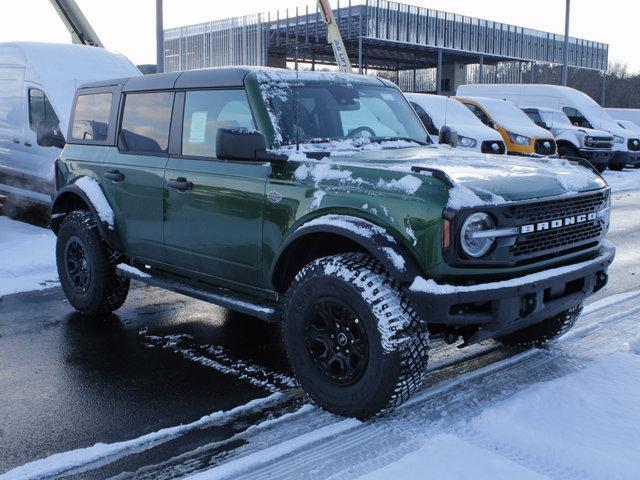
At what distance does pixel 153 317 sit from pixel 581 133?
51.7ft

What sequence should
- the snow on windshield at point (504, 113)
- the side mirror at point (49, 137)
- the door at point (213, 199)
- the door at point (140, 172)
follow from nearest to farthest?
1. the door at point (213, 199)
2. the door at point (140, 172)
3. the side mirror at point (49, 137)
4. the snow on windshield at point (504, 113)

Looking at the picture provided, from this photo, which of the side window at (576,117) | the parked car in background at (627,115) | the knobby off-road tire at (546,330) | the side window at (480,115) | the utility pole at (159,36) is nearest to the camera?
the knobby off-road tire at (546,330)

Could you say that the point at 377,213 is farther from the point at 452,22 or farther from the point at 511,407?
the point at 452,22

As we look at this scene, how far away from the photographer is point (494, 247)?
3.59 m

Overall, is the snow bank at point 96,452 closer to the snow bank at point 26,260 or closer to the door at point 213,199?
the door at point 213,199

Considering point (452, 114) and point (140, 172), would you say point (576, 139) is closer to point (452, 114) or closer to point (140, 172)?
point (452, 114)

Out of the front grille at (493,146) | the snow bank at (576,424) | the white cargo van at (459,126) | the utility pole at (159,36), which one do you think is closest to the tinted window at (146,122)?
the snow bank at (576,424)

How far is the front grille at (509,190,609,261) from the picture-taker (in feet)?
12.1

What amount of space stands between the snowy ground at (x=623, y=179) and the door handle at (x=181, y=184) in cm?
1398

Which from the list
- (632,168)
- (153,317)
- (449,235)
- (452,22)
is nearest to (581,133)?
(632,168)

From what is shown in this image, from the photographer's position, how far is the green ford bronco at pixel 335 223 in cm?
355

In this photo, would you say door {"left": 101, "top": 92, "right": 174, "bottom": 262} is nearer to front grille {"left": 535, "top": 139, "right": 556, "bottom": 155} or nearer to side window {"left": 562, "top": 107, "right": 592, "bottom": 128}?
front grille {"left": 535, "top": 139, "right": 556, "bottom": 155}

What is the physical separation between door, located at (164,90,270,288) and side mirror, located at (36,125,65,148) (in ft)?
19.9

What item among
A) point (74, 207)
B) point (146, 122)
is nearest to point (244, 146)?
point (146, 122)
